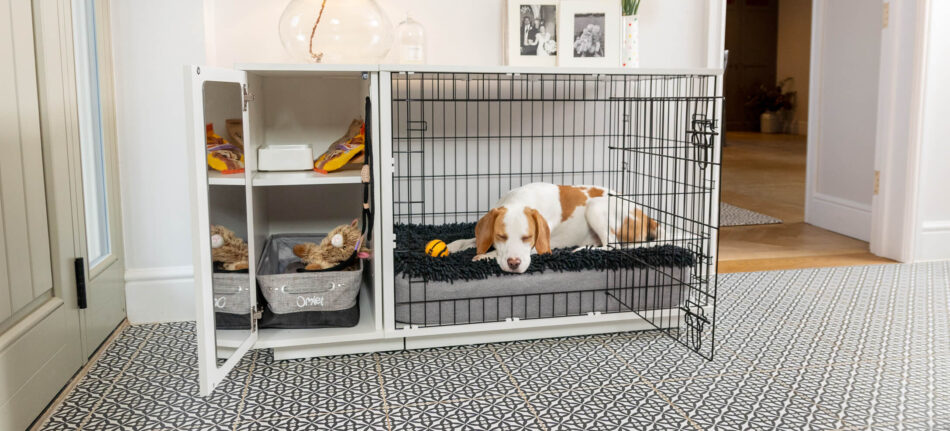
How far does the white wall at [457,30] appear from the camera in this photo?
2.72 m

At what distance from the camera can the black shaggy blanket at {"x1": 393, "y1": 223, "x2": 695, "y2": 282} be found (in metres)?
2.33

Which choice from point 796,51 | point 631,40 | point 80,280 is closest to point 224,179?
point 80,280

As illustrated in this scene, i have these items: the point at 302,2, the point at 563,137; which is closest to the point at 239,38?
the point at 302,2

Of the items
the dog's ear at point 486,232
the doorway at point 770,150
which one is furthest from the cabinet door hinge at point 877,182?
the dog's ear at point 486,232

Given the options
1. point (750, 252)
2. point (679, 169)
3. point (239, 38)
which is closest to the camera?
point (239, 38)

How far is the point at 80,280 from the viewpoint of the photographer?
214 cm

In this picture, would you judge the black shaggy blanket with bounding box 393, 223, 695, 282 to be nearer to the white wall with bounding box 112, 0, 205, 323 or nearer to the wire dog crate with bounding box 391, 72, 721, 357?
the wire dog crate with bounding box 391, 72, 721, 357

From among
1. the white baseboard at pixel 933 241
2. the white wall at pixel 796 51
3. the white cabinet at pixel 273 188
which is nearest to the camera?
the white cabinet at pixel 273 188

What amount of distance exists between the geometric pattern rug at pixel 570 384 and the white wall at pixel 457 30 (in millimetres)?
1040

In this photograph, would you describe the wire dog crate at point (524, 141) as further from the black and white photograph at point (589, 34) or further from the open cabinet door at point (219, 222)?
the open cabinet door at point (219, 222)

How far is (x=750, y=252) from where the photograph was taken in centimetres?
381

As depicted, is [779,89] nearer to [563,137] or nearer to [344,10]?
[563,137]

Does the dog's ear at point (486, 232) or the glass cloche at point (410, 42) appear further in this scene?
the glass cloche at point (410, 42)

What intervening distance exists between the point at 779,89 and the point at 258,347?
459 inches
